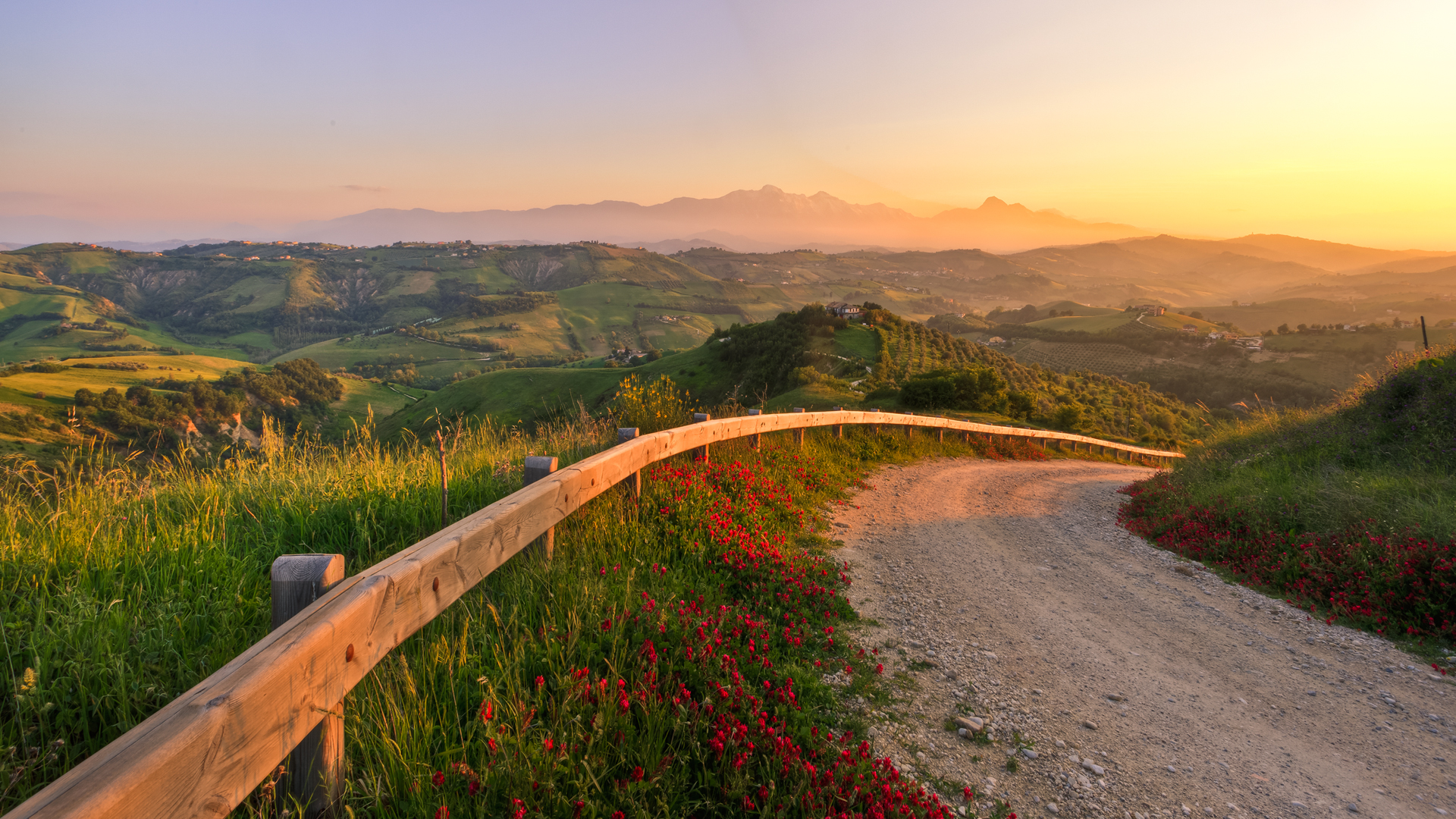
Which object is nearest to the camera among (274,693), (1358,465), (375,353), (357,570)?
(274,693)

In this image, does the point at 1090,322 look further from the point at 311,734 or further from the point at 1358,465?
the point at 311,734

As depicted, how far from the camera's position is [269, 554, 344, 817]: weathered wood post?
223cm

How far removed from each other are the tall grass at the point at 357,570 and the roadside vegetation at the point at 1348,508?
204 inches

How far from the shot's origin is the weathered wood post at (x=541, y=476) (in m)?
4.29

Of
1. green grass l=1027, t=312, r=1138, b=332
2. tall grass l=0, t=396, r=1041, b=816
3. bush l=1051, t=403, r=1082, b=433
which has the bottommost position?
bush l=1051, t=403, r=1082, b=433

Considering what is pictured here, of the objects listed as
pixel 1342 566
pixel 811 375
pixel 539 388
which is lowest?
pixel 539 388

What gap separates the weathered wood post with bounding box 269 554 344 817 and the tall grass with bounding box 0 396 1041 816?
0.11 metres

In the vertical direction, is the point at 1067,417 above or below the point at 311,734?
below

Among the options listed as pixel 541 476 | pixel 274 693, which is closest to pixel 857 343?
pixel 541 476

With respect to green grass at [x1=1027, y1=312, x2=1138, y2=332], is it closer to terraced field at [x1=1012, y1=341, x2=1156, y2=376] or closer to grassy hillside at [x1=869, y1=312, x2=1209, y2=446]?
terraced field at [x1=1012, y1=341, x2=1156, y2=376]

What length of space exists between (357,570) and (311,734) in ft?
7.67

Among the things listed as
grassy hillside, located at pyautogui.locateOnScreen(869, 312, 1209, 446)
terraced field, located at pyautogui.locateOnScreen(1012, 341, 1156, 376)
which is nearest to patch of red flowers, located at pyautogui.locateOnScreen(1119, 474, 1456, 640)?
grassy hillside, located at pyautogui.locateOnScreen(869, 312, 1209, 446)

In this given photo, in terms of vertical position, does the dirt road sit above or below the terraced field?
above

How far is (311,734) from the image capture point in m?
2.25
